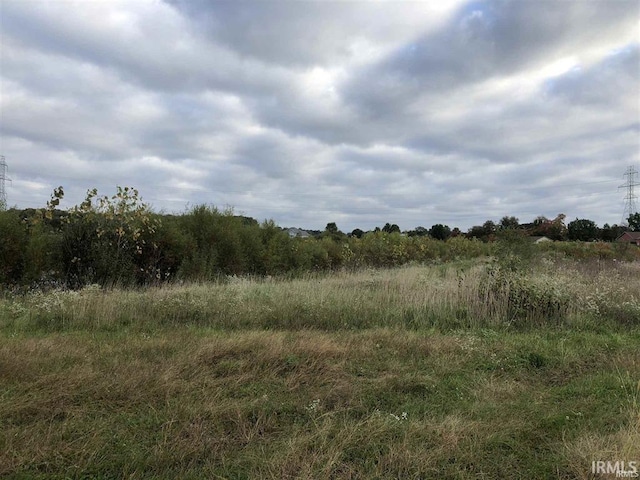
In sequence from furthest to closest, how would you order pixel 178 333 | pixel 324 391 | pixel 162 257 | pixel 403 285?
pixel 162 257
pixel 403 285
pixel 178 333
pixel 324 391

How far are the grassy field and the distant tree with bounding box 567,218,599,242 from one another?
52.7m

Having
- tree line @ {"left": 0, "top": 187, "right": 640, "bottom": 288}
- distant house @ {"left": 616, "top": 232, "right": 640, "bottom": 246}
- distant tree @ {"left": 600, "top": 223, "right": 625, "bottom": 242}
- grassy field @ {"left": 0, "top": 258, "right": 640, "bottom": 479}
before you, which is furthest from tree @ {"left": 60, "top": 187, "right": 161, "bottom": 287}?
distant tree @ {"left": 600, "top": 223, "right": 625, "bottom": 242}

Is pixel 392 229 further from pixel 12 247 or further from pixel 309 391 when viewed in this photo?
pixel 309 391

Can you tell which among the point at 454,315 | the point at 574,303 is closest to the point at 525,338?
the point at 454,315

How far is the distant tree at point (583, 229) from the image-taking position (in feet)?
173

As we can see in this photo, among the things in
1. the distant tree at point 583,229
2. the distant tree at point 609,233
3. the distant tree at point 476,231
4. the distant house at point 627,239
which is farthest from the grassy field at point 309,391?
the distant tree at point 609,233

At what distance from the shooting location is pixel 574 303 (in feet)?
25.9

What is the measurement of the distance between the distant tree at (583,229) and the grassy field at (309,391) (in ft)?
173

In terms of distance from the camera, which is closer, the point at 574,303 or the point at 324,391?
the point at 324,391

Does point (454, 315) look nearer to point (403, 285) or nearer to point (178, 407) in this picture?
point (403, 285)

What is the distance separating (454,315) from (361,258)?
14428mm

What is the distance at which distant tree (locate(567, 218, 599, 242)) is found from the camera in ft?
173

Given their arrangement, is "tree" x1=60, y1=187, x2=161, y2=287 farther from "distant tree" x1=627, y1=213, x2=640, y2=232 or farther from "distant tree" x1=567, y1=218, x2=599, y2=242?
"distant tree" x1=627, y1=213, x2=640, y2=232

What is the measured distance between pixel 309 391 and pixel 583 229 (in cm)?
6395
